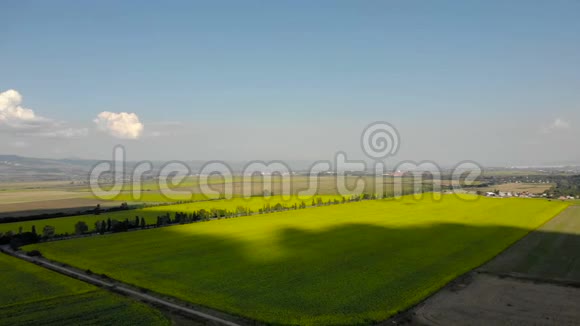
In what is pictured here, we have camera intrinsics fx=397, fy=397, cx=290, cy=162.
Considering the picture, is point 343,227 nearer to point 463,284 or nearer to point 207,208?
point 463,284

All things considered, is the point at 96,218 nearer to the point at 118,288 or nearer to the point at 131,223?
the point at 131,223

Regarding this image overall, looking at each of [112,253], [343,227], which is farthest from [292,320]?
[343,227]

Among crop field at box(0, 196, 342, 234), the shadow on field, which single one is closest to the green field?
the shadow on field

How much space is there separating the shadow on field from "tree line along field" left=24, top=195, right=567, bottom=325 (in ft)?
0.32

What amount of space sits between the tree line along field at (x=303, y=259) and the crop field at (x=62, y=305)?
3.73m

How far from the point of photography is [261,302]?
30.3 m

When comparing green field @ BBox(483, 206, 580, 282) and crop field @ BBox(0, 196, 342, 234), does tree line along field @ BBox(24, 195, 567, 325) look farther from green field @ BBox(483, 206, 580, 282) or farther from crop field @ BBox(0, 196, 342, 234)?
crop field @ BBox(0, 196, 342, 234)

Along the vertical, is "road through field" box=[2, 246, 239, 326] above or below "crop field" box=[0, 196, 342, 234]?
below

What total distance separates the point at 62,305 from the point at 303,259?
78.7ft

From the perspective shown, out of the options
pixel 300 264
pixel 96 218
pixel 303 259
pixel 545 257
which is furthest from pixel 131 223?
pixel 545 257

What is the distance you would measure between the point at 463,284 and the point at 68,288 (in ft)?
115

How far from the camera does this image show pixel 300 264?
42625 mm

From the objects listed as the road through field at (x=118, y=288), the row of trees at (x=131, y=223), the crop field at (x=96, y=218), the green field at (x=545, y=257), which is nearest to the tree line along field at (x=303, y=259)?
the road through field at (x=118, y=288)

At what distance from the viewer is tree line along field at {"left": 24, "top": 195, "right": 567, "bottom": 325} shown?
1193 inches
